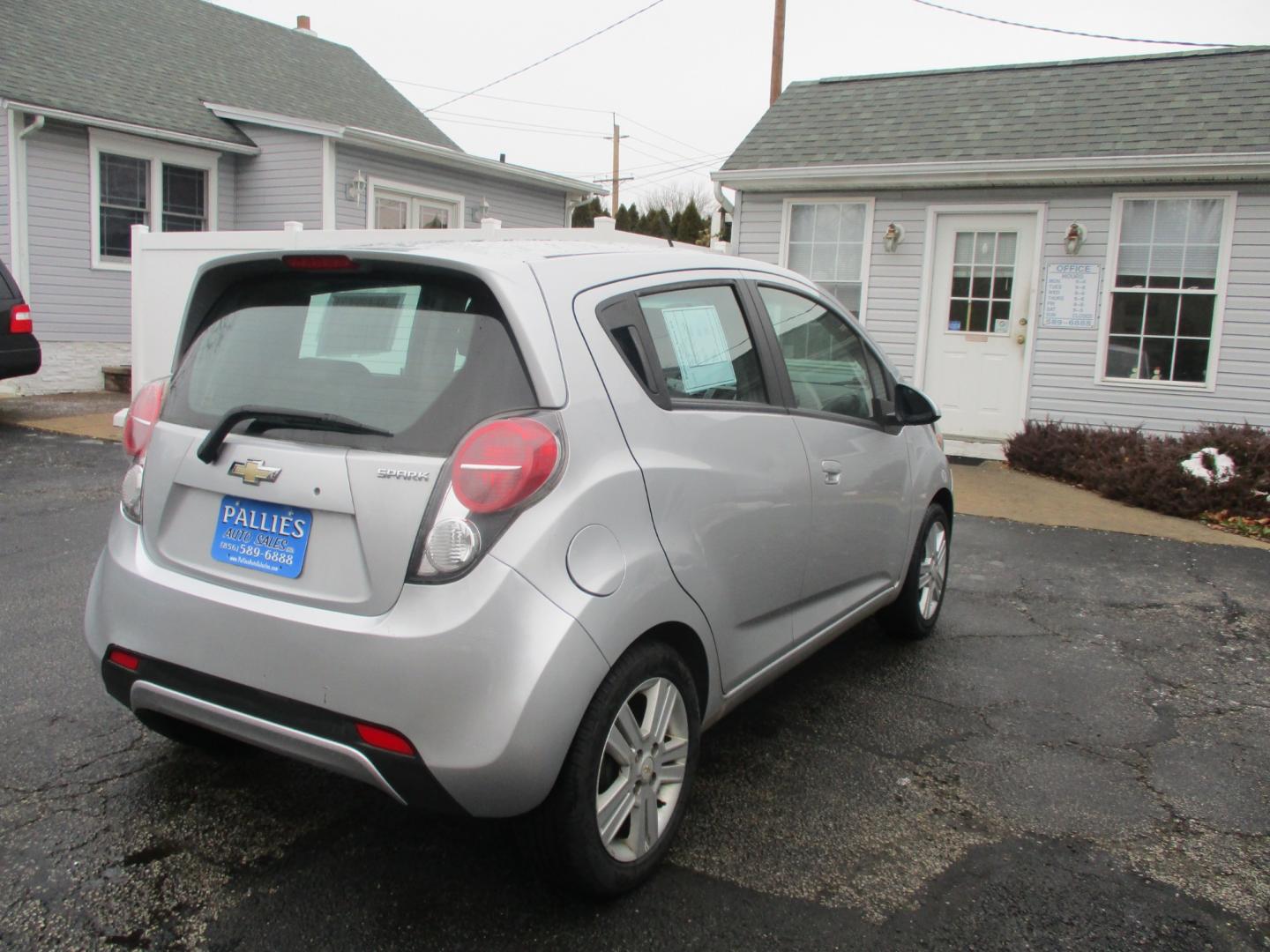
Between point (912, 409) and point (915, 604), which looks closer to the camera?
point (912, 409)

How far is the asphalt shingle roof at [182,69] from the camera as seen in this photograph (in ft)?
46.3

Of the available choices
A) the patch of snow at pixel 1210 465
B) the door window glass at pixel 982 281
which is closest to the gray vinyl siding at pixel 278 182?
the door window glass at pixel 982 281

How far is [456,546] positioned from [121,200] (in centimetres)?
1429

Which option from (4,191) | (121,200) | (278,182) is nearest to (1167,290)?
(278,182)

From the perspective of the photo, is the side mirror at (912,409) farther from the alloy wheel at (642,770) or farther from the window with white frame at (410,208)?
Answer: the window with white frame at (410,208)

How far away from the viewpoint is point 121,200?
14.5m

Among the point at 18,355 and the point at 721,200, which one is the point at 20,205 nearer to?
the point at 18,355

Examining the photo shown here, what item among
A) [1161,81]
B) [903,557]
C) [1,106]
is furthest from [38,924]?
[1,106]

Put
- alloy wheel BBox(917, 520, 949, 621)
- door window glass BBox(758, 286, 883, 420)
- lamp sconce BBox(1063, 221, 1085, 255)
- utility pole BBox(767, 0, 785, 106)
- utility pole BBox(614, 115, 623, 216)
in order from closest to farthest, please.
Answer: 1. door window glass BBox(758, 286, 883, 420)
2. alloy wheel BBox(917, 520, 949, 621)
3. lamp sconce BBox(1063, 221, 1085, 255)
4. utility pole BBox(767, 0, 785, 106)
5. utility pole BBox(614, 115, 623, 216)

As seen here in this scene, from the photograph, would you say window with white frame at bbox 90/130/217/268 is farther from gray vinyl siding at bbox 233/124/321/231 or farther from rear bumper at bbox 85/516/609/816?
rear bumper at bbox 85/516/609/816

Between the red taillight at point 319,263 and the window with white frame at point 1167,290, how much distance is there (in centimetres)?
943

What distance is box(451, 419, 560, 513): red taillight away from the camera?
2393 mm

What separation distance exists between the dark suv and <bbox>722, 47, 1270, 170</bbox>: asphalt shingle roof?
739 cm

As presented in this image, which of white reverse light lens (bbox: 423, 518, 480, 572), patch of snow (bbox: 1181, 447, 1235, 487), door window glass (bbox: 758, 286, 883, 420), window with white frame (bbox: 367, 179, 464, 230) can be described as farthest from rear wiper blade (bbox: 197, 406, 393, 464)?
window with white frame (bbox: 367, 179, 464, 230)
